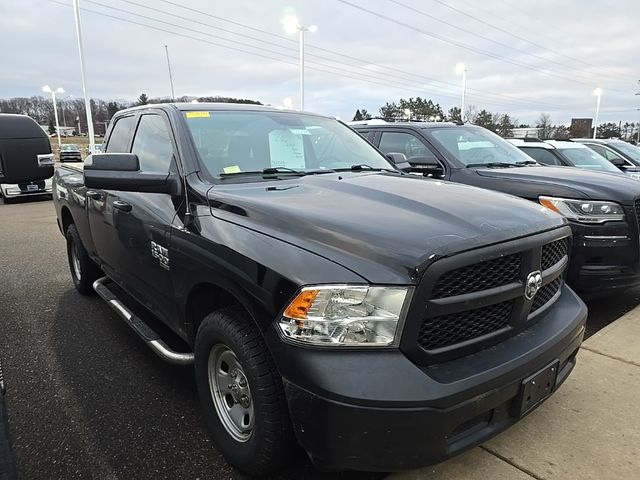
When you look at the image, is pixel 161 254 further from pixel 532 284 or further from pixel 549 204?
pixel 549 204

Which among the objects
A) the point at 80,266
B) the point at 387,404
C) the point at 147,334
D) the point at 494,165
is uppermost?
the point at 494,165

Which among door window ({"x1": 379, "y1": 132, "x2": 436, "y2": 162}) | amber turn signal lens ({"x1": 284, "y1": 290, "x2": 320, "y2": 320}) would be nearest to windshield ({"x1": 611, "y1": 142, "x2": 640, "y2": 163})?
door window ({"x1": 379, "y1": 132, "x2": 436, "y2": 162})

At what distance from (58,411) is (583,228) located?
4.21m

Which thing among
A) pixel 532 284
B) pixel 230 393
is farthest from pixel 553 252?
pixel 230 393

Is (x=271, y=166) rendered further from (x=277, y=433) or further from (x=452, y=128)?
(x=452, y=128)

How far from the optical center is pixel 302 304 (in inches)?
72.9

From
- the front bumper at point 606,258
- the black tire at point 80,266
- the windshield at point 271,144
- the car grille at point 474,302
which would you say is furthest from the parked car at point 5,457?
the front bumper at point 606,258

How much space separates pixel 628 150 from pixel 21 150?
13.4m

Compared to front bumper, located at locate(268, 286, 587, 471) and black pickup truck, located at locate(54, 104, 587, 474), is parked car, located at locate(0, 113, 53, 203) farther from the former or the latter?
front bumper, located at locate(268, 286, 587, 471)

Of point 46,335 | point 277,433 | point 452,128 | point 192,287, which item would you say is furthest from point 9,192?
point 277,433

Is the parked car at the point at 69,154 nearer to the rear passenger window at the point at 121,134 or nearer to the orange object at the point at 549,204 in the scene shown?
the rear passenger window at the point at 121,134

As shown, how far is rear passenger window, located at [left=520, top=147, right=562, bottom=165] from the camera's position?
8609 millimetres

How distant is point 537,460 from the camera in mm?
2453

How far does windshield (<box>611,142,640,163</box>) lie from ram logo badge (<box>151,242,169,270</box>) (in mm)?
12598
